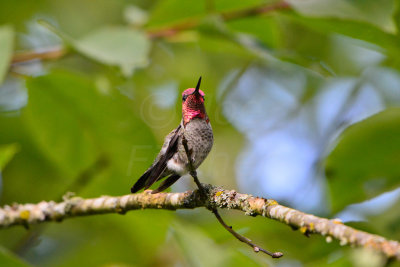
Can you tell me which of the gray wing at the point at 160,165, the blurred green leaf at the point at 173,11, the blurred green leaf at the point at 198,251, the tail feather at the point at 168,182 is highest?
the blurred green leaf at the point at 173,11

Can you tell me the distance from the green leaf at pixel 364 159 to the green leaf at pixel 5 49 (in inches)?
50.8

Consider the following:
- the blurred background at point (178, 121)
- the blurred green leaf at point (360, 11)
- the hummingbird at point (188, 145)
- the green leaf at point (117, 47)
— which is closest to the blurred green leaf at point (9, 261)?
the blurred background at point (178, 121)

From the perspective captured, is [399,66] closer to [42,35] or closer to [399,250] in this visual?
[399,250]

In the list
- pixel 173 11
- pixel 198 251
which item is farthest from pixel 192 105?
pixel 173 11

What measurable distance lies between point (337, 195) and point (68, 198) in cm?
104

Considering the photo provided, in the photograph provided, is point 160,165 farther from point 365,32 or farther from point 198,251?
point 365,32

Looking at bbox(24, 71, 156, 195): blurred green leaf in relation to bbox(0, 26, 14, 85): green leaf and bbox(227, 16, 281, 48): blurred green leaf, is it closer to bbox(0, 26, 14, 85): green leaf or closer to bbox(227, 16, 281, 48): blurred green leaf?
bbox(0, 26, 14, 85): green leaf

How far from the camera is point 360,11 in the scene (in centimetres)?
192

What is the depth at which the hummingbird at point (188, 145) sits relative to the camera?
57.2 inches

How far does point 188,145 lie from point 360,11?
0.94m

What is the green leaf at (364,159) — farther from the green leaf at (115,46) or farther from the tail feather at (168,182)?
the green leaf at (115,46)

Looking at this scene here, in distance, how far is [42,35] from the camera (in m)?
4.23

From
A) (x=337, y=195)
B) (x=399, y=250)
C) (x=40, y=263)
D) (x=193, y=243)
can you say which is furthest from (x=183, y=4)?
(x=399, y=250)

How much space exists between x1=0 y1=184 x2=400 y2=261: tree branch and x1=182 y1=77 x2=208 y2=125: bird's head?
22cm
